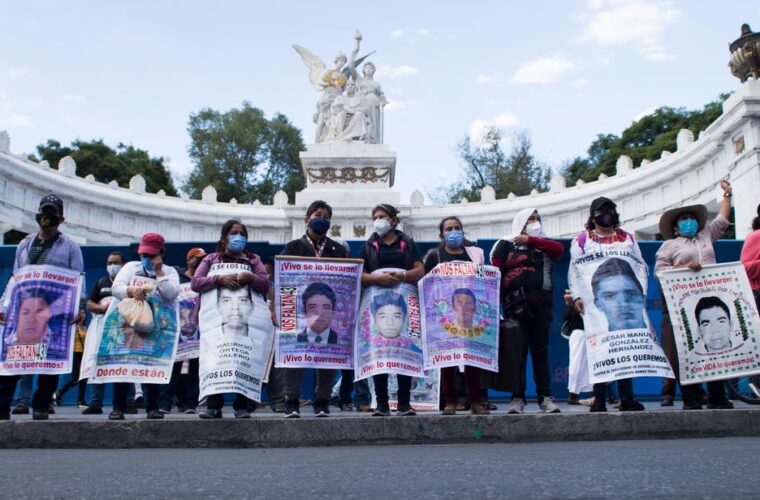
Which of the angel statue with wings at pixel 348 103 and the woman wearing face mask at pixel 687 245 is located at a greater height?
the angel statue with wings at pixel 348 103

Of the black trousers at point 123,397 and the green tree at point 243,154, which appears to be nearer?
the black trousers at point 123,397

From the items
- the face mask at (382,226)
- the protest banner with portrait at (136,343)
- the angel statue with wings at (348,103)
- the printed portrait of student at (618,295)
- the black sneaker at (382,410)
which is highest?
the angel statue with wings at (348,103)

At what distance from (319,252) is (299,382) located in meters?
1.33

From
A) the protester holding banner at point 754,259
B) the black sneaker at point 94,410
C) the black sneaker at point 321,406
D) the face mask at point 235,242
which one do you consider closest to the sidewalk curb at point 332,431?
the black sneaker at point 321,406

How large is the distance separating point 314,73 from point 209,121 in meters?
21.5

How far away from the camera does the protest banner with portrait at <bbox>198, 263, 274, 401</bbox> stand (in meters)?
6.20

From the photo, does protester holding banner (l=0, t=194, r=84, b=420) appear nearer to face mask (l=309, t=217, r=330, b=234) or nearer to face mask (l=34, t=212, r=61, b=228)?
face mask (l=34, t=212, r=61, b=228)

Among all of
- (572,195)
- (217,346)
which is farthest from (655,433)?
(572,195)

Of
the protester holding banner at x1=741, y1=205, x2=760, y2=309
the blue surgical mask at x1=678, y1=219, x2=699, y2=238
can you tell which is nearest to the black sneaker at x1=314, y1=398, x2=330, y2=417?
the blue surgical mask at x1=678, y1=219, x2=699, y2=238

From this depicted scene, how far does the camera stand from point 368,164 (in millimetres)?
32719

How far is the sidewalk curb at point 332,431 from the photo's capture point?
5.58 m

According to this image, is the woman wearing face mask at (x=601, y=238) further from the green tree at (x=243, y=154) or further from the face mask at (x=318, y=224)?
the green tree at (x=243, y=154)

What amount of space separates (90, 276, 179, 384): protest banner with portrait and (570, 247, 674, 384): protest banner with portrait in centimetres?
375

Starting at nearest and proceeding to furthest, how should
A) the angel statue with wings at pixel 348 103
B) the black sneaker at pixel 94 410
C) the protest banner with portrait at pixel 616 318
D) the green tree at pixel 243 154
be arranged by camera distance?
the protest banner with portrait at pixel 616 318 → the black sneaker at pixel 94 410 → the angel statue with wings at pixel 348 103 → the green tree at pixel 243 154
